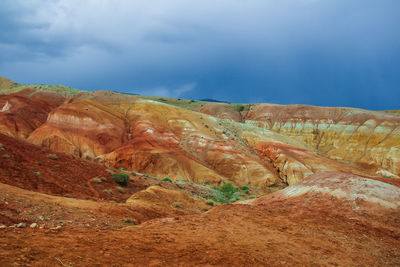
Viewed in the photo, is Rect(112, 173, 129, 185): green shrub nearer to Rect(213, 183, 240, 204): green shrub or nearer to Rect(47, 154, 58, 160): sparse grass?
Rect(47, 154, 58, 160): sparse grass

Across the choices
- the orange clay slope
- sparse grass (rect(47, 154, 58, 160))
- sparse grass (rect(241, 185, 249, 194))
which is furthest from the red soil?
the orange clay slope

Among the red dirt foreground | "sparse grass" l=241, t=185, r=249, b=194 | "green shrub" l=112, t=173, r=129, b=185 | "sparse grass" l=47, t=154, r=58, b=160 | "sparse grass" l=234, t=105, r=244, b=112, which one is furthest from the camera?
"sparse grass" l=234, t=105, r=244, b=112

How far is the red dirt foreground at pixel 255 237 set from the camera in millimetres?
6254

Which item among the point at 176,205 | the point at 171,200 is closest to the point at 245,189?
the point at 171,200

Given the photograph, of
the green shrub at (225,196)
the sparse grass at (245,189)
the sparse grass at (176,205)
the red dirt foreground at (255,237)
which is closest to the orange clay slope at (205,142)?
the sparse grass at (245,189)

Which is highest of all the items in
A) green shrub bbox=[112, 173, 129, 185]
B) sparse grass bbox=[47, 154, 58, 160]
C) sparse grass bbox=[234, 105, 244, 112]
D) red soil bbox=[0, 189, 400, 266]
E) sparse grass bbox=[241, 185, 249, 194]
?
sparse grass bbox=[234, 105, 244, 112]

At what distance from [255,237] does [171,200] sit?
461 inches

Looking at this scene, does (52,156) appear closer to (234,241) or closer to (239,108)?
(234,241)

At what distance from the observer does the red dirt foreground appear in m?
6.25

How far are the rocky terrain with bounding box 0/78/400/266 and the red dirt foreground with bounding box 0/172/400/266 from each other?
4 centimetres

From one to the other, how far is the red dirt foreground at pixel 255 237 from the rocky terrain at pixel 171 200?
4 centimetres

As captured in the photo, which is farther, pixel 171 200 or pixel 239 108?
pixel 239 108

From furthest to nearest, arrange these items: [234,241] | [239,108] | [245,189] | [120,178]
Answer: [239,108] → [245,189] → [120,178] → [234,241]

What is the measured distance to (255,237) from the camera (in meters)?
9.09
